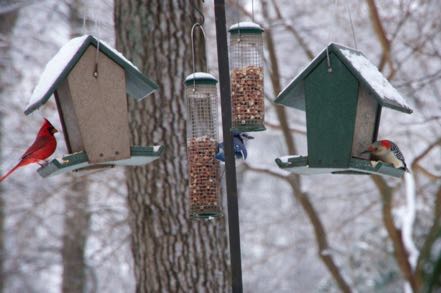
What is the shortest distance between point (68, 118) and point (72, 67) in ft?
0.97

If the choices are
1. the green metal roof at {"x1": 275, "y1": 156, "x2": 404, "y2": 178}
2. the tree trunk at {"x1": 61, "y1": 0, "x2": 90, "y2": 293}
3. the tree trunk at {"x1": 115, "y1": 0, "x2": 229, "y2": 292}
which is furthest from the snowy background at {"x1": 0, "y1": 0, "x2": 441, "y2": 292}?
the green metal roof at {"x1": 275, "y1": 156, "x2": 404, "y2": 178}

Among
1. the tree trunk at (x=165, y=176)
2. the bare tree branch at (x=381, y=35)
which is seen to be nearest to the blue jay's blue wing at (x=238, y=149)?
the tree trunk at (x=165, y=176)

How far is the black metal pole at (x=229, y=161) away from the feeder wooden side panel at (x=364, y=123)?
89cm

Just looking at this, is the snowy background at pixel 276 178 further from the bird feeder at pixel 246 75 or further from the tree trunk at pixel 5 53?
the bird feeder at pixel 246 75

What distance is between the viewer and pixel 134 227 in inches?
225

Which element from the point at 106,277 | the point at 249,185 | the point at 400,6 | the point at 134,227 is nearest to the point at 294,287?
the point at 249,185

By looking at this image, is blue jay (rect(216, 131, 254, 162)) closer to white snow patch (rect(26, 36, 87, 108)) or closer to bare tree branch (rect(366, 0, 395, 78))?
white snow patch (rect(26, 36, 87, 108))

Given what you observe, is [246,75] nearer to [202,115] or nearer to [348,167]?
[202,115]

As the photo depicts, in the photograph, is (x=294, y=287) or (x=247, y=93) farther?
(x=294, y=287)

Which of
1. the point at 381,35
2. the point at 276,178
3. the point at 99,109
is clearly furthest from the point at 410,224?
the point at 99,109

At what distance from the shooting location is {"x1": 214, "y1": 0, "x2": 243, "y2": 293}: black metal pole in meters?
3.43

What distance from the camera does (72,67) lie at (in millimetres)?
3973

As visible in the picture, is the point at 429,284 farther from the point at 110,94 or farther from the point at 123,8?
the point at 123,8

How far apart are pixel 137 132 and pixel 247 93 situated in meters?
1.59
